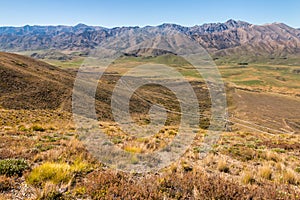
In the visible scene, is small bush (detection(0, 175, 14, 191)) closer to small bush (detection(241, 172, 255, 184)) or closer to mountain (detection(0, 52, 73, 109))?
small bush (detection(241, 172, 255, 184))

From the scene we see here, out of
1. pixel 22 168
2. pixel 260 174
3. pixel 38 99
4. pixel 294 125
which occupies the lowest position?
pixel 294 125

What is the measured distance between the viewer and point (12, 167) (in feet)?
21.6

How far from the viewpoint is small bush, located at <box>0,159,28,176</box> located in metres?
6.37

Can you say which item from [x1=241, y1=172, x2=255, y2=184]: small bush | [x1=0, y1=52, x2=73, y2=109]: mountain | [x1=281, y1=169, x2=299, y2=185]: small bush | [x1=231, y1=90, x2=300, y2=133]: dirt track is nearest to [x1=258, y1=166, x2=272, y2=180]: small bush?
[x1=281, y1=169, x2=299, y2=185]: small bush

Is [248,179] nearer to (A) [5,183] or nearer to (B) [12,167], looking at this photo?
(A) [5,183]

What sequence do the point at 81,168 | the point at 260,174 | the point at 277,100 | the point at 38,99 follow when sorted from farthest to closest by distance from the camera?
the point at 277,100 < the point at 38,99 < the point at 260,174 < the point at 81,168

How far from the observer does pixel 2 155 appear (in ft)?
26.3

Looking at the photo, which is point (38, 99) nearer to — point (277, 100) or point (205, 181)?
point (205, 181)

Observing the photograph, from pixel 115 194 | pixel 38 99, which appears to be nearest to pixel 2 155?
pixel 115 194

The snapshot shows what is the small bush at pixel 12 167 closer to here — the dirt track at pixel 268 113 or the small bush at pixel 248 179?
the small bush at pixel 248 179

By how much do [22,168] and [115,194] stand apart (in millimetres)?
3117

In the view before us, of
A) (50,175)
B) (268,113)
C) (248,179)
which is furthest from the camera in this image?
(268,113)

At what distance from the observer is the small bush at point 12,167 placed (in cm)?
637

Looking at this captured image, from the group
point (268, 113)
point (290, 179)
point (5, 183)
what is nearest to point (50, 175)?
point (5, 183)
